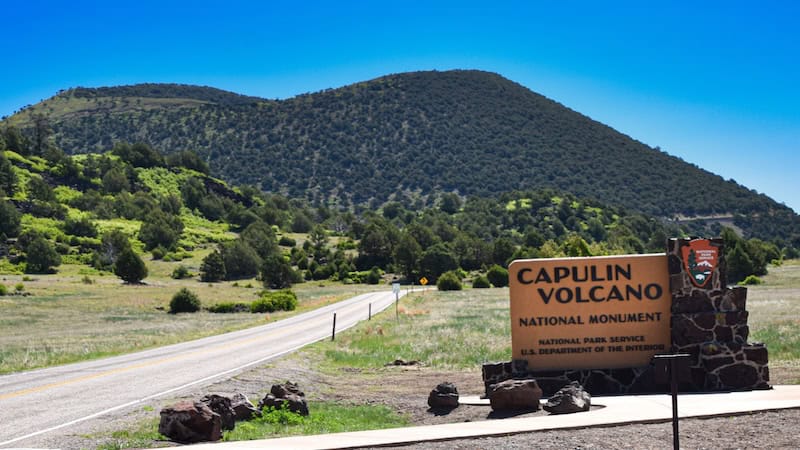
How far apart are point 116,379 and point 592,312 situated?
1178cm

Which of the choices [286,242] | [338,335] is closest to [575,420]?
[338,335]

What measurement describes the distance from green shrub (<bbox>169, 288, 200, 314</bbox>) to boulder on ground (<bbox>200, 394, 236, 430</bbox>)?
5061 centimetres

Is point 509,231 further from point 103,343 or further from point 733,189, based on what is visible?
point 103,343

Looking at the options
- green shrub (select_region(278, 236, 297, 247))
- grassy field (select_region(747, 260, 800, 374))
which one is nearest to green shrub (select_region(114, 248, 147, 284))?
green shrub (select_region(278, 236, 297, 247))

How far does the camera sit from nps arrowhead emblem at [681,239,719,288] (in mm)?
14578

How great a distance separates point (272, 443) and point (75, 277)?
84091 mm

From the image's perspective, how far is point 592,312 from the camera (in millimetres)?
15242

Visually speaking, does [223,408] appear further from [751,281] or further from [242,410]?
[751,281]

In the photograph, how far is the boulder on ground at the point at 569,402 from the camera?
11625mm

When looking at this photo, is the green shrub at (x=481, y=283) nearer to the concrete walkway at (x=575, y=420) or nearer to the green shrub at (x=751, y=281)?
the green shrub at (x=751, y=281)

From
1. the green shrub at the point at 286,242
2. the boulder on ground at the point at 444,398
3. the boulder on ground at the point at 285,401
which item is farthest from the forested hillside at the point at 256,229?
the boulder on ground at the point at 285,401

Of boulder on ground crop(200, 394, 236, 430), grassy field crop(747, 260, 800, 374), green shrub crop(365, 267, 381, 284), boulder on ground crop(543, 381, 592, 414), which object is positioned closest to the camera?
boulder on ground crop(200, 394, 236, 430)

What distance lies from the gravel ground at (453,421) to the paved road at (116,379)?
0.71 m

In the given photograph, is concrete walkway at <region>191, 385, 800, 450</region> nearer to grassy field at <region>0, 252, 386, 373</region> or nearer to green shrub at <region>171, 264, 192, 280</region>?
grassy field at <region>0, 252, 386, 373</region>
